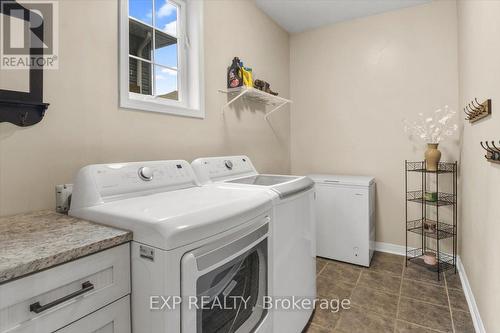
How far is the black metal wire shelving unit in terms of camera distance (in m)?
2.46

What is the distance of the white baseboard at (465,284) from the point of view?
1624 millimetres

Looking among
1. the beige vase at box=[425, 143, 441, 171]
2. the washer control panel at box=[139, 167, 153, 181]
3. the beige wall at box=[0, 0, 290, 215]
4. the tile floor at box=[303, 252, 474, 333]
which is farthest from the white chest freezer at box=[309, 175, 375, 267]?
the washer control panel at box=[139, 167, 153, 181]

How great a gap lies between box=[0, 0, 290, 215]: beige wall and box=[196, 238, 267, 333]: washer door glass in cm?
87

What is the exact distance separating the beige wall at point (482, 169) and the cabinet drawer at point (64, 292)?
1.60 metres

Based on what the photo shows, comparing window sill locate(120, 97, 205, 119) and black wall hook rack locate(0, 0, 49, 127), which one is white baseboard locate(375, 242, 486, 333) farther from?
black wall hook rack locate(0, 0, 49, 127)

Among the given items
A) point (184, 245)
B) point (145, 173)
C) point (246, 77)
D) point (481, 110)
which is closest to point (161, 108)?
point (145, 173)

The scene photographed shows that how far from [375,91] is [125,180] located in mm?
2681

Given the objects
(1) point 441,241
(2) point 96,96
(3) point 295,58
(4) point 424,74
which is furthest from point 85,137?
(1) point 441,241

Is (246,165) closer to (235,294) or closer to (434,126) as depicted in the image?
(235,294)

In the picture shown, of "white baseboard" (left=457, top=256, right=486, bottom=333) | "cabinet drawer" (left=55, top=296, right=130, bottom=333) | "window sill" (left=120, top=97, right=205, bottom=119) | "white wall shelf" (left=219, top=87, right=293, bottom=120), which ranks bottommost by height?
"white baseboard" (left=457, top=256, right=486, bottom=333)

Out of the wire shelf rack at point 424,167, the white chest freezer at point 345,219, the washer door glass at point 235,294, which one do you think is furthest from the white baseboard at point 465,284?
the washer door glass at point 235,294

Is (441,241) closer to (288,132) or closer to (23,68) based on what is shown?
(288,132)

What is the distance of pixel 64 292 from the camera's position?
29.4 inches

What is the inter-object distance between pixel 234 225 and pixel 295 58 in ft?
9.54
